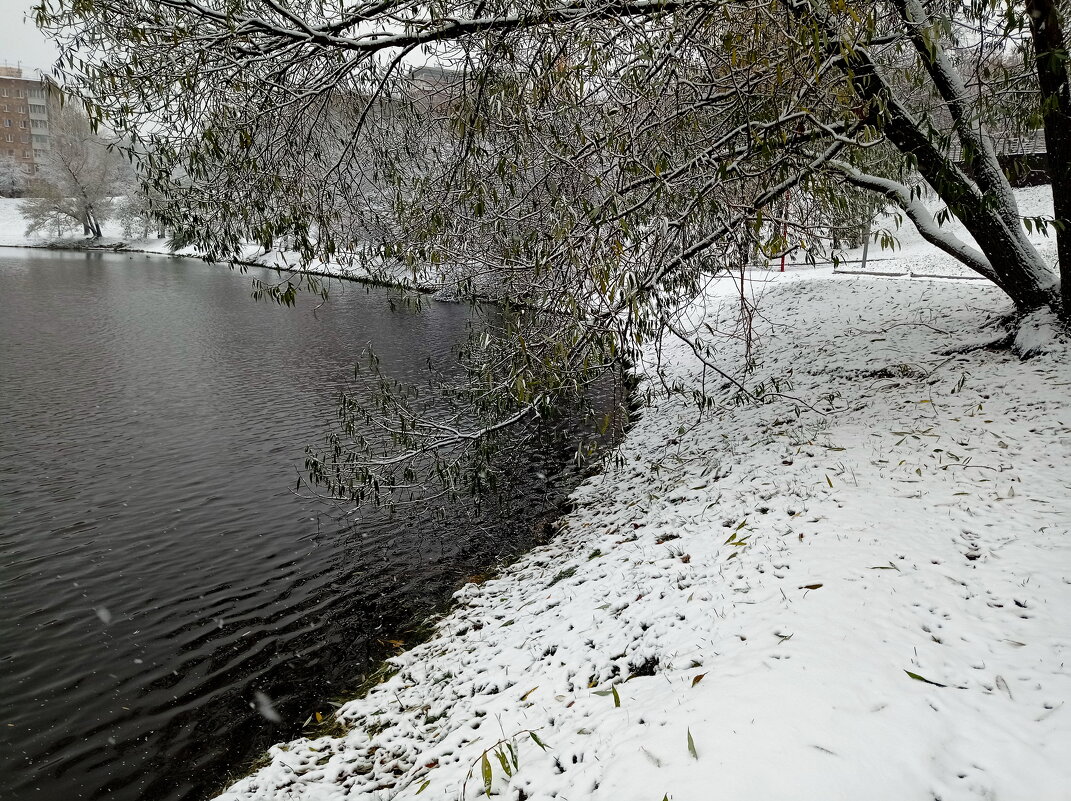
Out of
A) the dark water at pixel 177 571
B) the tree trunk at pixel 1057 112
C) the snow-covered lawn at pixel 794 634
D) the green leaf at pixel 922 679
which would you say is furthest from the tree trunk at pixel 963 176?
the dark water at pixel 177 571

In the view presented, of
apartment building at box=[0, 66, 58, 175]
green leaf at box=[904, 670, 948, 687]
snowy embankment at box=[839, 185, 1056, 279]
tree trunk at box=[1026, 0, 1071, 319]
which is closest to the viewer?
green leaf at box=[904, 670, 948, 687]

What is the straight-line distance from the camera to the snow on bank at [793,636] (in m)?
3.03

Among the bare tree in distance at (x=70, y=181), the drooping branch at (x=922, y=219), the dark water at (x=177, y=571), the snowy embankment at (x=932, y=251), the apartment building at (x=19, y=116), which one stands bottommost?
the dark water at (x=177, y=571)

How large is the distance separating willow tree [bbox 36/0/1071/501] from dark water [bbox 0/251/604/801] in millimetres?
3212

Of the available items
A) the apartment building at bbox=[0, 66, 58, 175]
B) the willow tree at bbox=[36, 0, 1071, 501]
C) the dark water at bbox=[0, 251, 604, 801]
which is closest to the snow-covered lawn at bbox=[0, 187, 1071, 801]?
the dark water at bbox=[0, 251, 604, 801]

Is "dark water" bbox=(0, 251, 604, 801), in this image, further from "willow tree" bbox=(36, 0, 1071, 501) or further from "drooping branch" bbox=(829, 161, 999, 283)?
"drooping branch" bbox=(829, 161, 999, 283)

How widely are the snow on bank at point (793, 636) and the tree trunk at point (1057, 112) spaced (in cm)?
115

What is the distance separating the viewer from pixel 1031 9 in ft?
16.8

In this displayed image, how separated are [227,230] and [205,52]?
5.65 ft

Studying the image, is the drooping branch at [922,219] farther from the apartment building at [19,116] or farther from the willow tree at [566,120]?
the apartment building at [19,116]

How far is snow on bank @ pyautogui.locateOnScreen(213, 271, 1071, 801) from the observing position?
119 inches

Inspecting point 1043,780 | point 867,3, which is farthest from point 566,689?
point 867,3

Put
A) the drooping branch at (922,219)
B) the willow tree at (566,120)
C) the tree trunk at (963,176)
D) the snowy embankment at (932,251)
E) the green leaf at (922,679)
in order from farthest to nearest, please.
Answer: the snowy embankment at (932,251) < the drooping branch at (922,219) < the tree trunk at (963,176) < the willow tree at (566,120) < the green leaf at (922,679)

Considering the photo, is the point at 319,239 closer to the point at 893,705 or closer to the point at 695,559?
the point at 695,559
